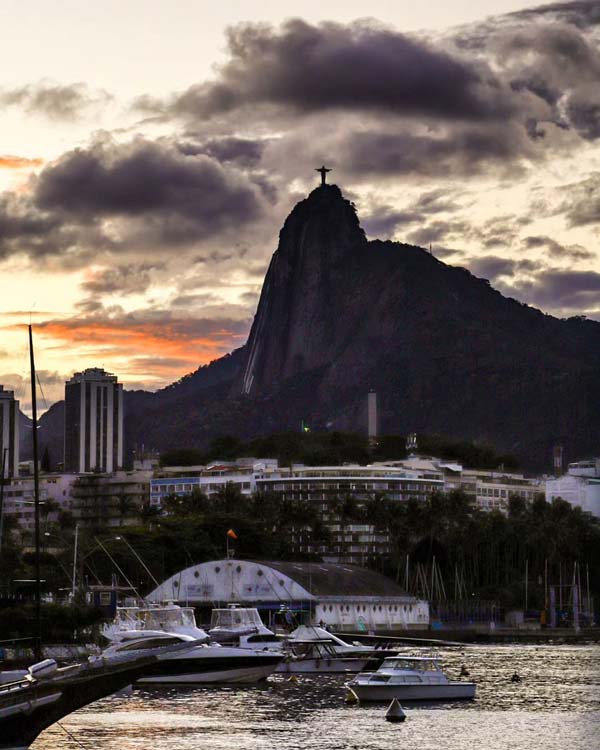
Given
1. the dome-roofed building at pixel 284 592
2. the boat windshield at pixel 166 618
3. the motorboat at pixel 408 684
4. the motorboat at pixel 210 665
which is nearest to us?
the motorboat at pixel 408 684

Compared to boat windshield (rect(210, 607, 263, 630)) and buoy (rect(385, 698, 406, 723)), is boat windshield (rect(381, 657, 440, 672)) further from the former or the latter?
boat windshield (rect(210, 607, 263, 630))

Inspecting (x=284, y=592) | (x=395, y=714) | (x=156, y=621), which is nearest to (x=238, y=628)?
(x=156, y=621)

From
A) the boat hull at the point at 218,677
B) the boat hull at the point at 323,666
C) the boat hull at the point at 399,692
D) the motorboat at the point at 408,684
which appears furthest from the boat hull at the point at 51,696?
the boat hull at the point at 323,666

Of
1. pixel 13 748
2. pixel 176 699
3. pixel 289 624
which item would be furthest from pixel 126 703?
pixel 289 624

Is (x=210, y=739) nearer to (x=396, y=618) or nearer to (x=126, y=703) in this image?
(x=126, y=703)

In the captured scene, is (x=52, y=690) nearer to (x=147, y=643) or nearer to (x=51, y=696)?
(x=51, y=696)

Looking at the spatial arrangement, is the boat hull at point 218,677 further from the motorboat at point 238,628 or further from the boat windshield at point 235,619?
the boat windshield at point 235,619
